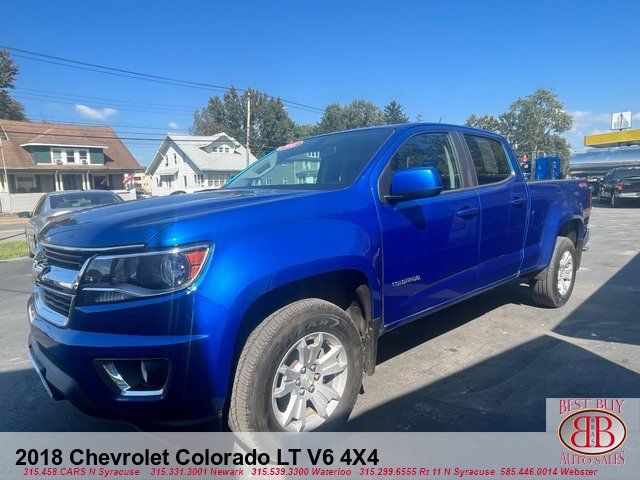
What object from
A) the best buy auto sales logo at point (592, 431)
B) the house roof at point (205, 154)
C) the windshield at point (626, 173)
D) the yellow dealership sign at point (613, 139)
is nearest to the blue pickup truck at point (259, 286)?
the best buy auto sales logo at point (592, 431)

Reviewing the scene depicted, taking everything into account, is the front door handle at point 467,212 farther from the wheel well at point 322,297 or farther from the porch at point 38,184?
the porch at point 38,184

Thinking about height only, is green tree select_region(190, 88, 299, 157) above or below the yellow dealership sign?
above

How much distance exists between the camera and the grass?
35.3 feet

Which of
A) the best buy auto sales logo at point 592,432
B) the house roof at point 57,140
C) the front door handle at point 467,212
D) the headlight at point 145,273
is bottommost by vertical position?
the best buy auto sales logo at point 592,432

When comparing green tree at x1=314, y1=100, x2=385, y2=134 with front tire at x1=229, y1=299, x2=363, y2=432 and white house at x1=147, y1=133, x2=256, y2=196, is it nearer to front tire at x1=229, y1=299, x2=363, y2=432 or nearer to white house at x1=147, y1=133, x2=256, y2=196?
white house at x1=147, y1=133, x2=256, y2=196

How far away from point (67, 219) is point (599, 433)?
Answer: 3.46m

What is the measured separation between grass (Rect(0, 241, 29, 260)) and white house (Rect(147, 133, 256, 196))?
30202 mm

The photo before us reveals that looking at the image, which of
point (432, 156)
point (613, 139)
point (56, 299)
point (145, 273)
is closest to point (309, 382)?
point (145, 273)

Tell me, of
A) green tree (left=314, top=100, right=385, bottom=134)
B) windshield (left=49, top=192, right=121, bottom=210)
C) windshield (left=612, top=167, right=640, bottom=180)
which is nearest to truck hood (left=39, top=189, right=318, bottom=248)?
windshield (left=49, top=192, right=121, bottom=210)

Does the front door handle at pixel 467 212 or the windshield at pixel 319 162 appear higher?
the windshield at pixel 319 162

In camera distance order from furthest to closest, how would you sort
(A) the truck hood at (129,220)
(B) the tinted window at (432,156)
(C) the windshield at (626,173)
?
(C) the windshield at (626,173), (B) the tinted window at (432,156), (A) the truck hood at (129,220)

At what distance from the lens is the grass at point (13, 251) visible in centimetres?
1076

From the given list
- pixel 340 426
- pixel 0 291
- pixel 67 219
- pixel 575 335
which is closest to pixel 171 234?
pixel 67 219

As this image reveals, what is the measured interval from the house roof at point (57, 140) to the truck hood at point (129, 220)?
3720 cm
